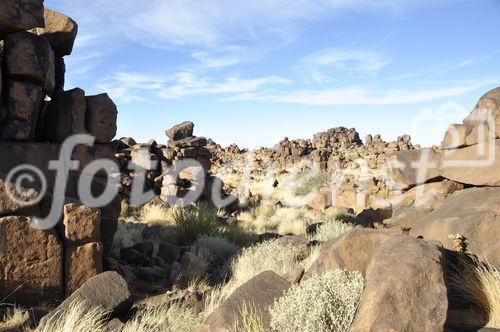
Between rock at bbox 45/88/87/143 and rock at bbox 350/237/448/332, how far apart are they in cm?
683

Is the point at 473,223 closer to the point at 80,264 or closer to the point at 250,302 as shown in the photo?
the point at 250,302

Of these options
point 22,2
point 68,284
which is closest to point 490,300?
point 68,284

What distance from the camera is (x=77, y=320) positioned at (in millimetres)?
5938

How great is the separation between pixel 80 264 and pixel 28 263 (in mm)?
813

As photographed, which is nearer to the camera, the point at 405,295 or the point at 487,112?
the point at 405,295

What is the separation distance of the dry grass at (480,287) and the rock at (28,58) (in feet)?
25.7

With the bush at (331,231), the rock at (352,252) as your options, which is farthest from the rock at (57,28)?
the bush at (331,231)

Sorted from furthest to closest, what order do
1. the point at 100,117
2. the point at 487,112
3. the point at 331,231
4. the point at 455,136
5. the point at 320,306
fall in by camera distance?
the point at 331,231
the point at 455,136
the point at 100,117
the point at 487,112
the point at 320,306

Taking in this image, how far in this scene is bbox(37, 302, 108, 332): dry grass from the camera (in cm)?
571

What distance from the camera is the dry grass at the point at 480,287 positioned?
18.2ft

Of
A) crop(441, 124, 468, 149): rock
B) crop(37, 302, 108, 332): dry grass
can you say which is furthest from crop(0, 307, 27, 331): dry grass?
crop(441, 124, 468, 149): rock

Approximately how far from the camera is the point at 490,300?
5.68 meters

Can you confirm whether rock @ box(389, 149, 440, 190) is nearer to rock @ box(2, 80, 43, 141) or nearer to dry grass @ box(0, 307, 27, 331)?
rock @ box(2, 80, 43, 141)

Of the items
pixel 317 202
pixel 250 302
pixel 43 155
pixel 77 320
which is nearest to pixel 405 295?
pixel 250 302
